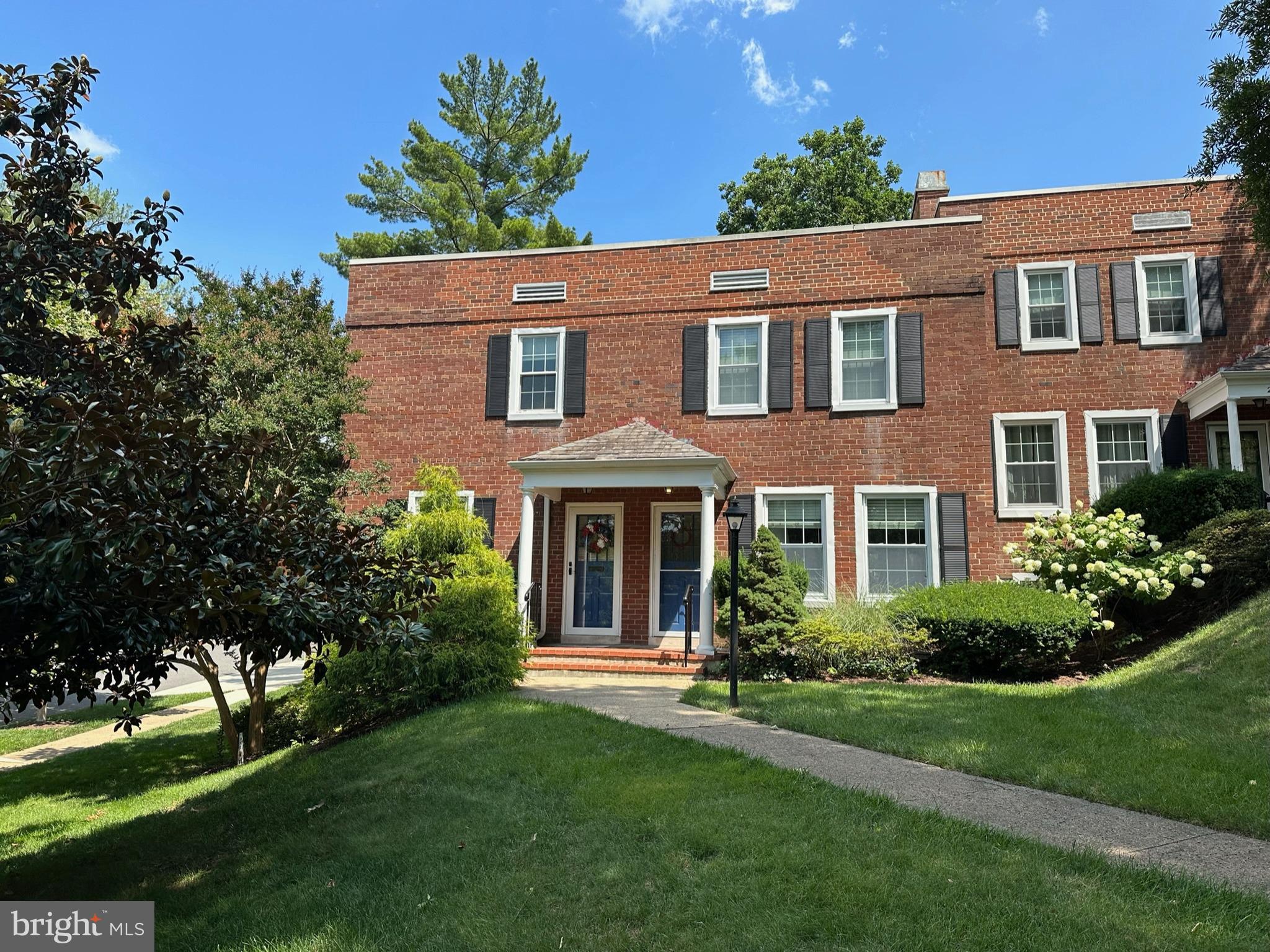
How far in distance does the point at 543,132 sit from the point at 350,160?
23.5ft

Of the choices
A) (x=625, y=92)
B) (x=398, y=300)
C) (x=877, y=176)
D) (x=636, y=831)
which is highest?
(x=877, y=176)

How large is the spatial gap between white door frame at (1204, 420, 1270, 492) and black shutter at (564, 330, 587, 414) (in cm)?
1056

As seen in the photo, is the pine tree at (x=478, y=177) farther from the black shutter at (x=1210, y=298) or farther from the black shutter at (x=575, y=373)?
the black shutter at (x=1210, y=298)

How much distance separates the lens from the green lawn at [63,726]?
11.5 m

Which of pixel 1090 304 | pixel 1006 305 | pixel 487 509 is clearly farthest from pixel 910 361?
pixel 487 509

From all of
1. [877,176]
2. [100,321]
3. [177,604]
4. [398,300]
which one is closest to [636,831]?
[177,604]

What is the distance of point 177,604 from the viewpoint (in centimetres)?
373

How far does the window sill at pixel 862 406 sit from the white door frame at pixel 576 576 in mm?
4098

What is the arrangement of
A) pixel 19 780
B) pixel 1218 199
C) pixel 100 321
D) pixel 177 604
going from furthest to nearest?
pixel 1218 199
pixel 19 780
pixel 100 321
pixel 177 604

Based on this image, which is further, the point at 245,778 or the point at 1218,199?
Answer: the point at 1218,199

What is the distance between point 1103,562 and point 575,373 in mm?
8843

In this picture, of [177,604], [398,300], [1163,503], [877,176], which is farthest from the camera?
[877,176]

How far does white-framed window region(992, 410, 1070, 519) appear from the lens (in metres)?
13.2

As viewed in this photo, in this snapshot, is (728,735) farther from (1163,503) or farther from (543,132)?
(543,132)
